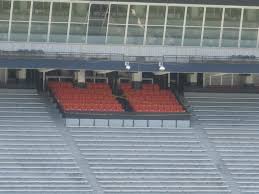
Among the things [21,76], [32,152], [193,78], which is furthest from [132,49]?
[32,152]

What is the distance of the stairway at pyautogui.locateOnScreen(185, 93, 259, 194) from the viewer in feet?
190

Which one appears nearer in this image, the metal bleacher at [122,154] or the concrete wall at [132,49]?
the metal bleacher at [122,154]

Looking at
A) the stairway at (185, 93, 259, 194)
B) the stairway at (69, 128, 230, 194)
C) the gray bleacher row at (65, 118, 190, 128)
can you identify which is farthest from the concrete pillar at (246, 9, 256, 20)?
the stairway at (69, 128, 230, 194)

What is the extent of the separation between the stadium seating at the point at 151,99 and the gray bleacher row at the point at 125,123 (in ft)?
2.22

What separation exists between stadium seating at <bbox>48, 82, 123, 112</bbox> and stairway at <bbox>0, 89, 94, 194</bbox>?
835 millimetres

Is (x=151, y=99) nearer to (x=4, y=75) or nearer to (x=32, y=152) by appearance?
(x=4, y=75)

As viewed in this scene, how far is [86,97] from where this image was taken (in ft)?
203

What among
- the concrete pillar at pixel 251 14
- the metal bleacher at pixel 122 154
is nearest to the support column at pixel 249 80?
the concrete pillar at pixel 251 14

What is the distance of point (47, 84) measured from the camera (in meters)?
62.9

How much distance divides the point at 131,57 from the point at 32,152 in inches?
309

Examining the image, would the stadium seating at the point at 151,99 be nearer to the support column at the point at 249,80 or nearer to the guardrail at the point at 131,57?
the guardrail at the point at 131,57

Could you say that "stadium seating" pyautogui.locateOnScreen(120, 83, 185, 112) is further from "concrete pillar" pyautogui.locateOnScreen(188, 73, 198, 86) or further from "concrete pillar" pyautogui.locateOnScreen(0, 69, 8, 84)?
"concrete pillar" pyautogui.locateOnScreen(0, 69, 8, 84)

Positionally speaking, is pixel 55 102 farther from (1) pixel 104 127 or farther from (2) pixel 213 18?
(2) pixel 213 18

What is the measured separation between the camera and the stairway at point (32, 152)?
54812 millimetres
